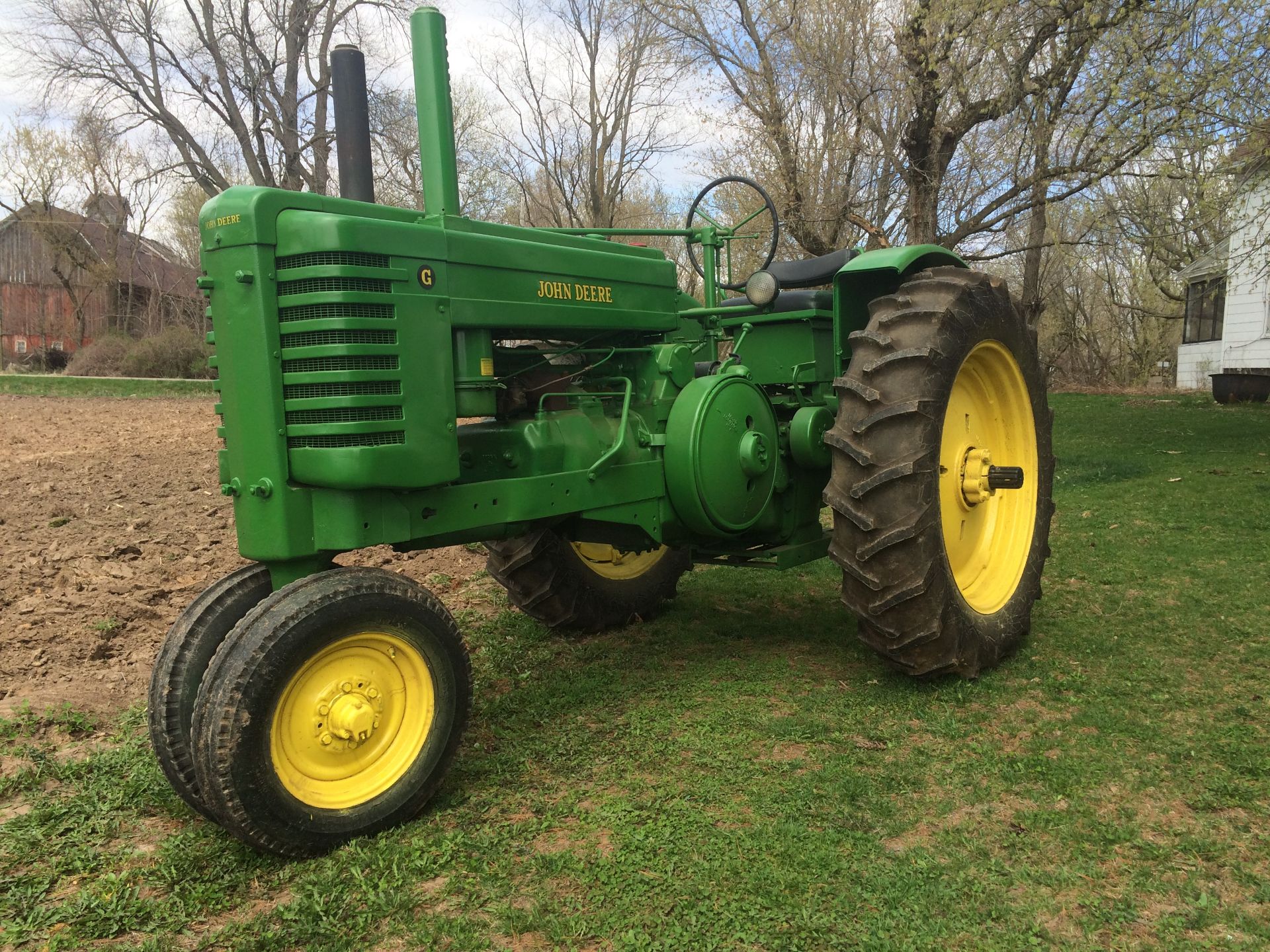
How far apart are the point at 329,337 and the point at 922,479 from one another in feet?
6.74

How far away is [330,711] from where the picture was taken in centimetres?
249

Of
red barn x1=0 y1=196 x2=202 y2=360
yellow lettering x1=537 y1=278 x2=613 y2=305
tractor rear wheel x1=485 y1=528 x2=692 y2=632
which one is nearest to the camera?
yellow lettering x1=537 y1=278 x2=613 y2=305

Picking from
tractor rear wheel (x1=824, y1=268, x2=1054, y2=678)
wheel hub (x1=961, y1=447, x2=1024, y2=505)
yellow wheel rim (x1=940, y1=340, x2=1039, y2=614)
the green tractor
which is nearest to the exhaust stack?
the green tractor

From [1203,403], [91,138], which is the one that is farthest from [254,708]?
[91,138]

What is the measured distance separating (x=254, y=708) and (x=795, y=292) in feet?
9.80

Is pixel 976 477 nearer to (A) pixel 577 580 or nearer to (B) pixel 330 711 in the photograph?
(A) pixel 577 580

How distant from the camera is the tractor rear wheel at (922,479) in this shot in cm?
330

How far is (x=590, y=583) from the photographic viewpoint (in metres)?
4.30

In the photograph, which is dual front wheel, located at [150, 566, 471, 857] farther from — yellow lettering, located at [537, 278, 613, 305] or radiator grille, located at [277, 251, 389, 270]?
yellow lettering, located at [537, 278, 613, 305]

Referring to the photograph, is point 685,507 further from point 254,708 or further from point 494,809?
point 254,708

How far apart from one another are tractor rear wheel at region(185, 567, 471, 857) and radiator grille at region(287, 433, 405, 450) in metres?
0.35

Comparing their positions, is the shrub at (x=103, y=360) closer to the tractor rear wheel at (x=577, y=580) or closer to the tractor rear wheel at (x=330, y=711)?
the tractor rear wheel at (x=577, y=580)

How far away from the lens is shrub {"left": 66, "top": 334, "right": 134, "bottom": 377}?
22.0 meters

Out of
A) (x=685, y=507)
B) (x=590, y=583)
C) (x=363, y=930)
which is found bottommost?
(x=363, y=930)
